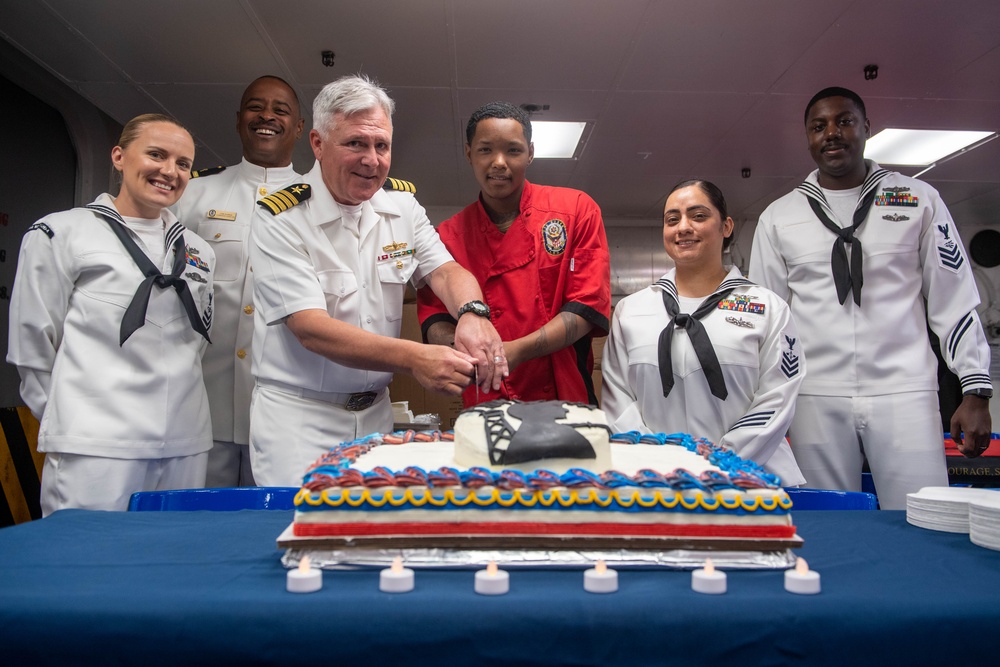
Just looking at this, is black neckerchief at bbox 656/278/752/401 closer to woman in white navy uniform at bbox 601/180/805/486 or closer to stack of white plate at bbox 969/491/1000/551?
woman in white navy uniform at bbox 601/180/805/486

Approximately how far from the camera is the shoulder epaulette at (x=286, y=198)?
2121 mm

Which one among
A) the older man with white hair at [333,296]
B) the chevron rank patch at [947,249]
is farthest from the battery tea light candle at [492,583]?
the chevron rank patch at [947,249]

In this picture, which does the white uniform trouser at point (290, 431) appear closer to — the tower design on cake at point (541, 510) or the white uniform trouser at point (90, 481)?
the white uniform trouser at point (90, 481)

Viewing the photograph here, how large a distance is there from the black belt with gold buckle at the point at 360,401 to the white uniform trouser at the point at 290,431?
20mm

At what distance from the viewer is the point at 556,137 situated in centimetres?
591

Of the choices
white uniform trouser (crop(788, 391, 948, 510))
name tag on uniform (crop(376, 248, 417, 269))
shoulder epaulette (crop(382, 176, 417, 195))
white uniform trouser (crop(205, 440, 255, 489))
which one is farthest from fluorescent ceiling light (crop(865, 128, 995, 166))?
white uniform trouser (crop(205, 440, 255, 489))

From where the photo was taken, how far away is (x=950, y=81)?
4.84 meters

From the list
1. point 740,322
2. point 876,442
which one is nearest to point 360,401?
point 740,322

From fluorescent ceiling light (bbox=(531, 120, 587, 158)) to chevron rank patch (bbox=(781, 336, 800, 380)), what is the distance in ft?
11.5

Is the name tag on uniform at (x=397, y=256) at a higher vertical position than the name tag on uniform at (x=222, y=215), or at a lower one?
lower

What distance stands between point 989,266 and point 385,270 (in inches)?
381

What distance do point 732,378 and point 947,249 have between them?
1.08 meters

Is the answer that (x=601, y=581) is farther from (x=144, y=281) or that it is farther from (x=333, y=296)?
(x=144, y=281)

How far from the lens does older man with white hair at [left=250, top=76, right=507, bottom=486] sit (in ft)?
6.49
